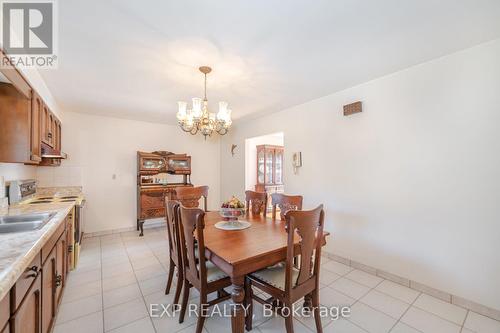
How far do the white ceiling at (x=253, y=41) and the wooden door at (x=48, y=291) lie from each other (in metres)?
1.74

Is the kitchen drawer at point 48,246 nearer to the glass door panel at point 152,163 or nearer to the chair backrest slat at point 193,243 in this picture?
the chair backrest slat at point 193,243

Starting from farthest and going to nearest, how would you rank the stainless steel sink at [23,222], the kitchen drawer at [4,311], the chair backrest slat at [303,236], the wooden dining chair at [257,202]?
the wooden dining chair at [257,202] → the stainless steel sink at [23,222] → the chair backrest slat at [303,236] → the kitchen drawer at [4,311]

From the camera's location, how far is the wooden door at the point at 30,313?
3.15ft

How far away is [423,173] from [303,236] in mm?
1692

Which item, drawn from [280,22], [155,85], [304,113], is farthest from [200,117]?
[304,113]

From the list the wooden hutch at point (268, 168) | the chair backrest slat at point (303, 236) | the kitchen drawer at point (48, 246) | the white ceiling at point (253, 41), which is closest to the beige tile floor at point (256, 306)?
the chair backrest slat at point (303, 236)

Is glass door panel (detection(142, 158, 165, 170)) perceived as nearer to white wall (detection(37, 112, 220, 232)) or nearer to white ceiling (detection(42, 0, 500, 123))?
white wall (detection(37, 112, 220, 232))

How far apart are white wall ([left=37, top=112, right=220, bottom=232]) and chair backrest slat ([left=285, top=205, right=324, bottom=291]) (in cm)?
404

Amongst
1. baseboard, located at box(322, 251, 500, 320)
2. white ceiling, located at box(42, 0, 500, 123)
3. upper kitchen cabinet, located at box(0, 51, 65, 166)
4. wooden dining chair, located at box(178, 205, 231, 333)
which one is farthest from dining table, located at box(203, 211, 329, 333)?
upper kitchen cabinet, located at box(0, 51, 65, 166)

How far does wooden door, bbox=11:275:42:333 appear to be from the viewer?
961mm

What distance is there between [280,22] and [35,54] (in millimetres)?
2265

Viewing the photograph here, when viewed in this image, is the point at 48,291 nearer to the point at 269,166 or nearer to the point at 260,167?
the point at 260,167

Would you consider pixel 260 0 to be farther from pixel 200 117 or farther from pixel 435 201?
pixel 435 201

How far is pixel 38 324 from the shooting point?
4.26ft
